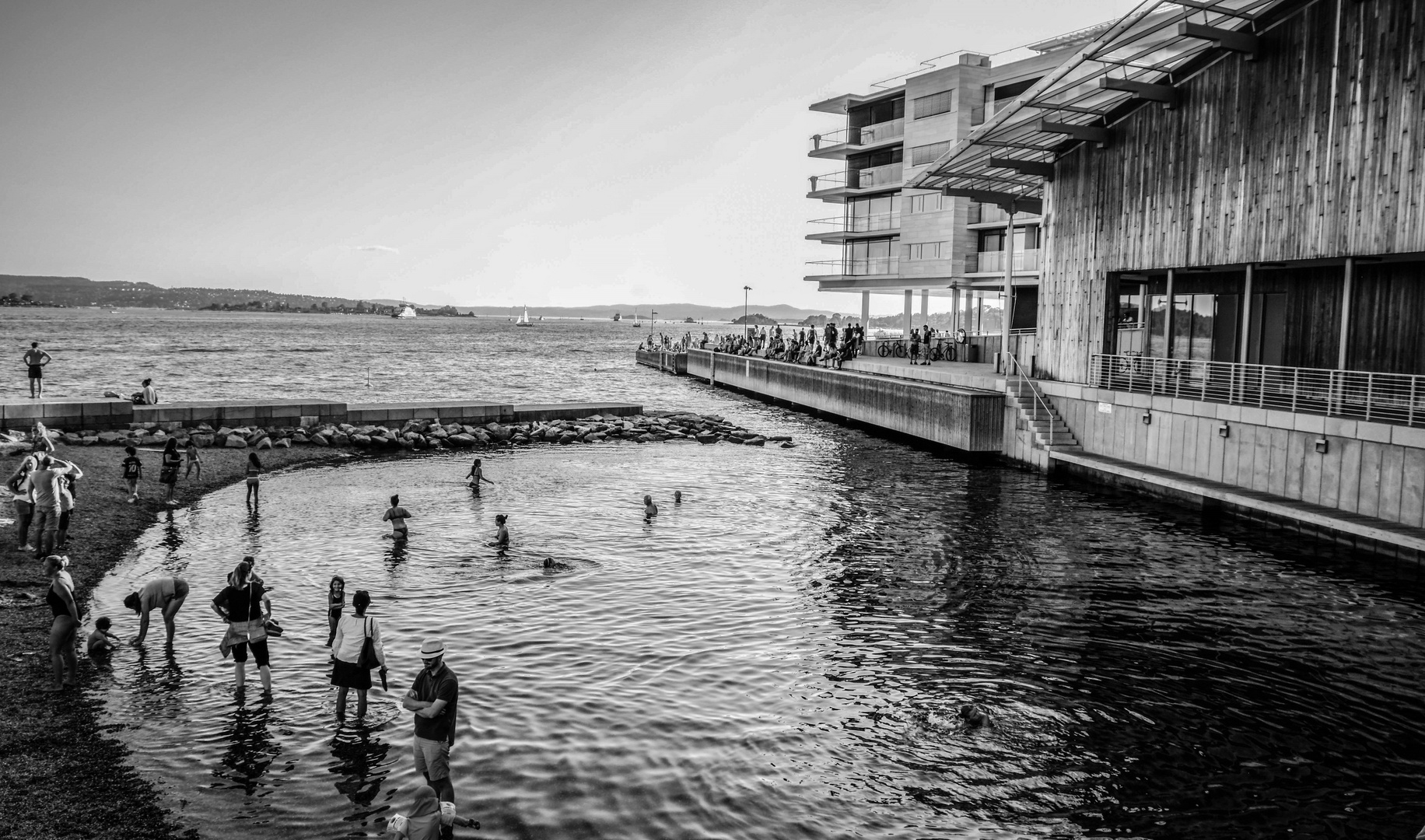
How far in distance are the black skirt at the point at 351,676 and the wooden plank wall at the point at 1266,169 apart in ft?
71.3

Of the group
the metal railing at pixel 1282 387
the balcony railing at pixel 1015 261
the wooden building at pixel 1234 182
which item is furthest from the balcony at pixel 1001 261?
the metal railing at pixel 1282 387

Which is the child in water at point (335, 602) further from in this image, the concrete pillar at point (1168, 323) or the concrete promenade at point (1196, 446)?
the concrete pillar at point (1168, 323)

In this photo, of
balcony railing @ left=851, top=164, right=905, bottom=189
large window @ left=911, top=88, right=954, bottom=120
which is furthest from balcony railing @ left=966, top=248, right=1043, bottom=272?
large window @ left=911, top=88, right=954, bottom=120

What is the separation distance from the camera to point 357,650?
11.1 meters

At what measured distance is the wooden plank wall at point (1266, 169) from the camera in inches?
824

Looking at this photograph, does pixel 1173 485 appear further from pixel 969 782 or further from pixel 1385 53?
pixel 969 782

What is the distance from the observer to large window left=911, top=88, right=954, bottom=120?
58.5m

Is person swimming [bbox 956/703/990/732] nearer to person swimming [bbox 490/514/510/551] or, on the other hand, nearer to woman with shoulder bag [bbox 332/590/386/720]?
woman with shoulder bag [bbox 332/590/386/720]

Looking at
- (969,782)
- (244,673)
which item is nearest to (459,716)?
(244,673)

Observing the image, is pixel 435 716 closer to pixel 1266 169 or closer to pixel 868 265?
pixel 1266 169

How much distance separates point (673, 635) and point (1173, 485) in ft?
50.1

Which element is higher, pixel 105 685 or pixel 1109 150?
pixel 1109 150

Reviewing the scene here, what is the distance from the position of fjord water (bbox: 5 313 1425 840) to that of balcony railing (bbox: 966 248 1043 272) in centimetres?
3146

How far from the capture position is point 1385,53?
2120cm
